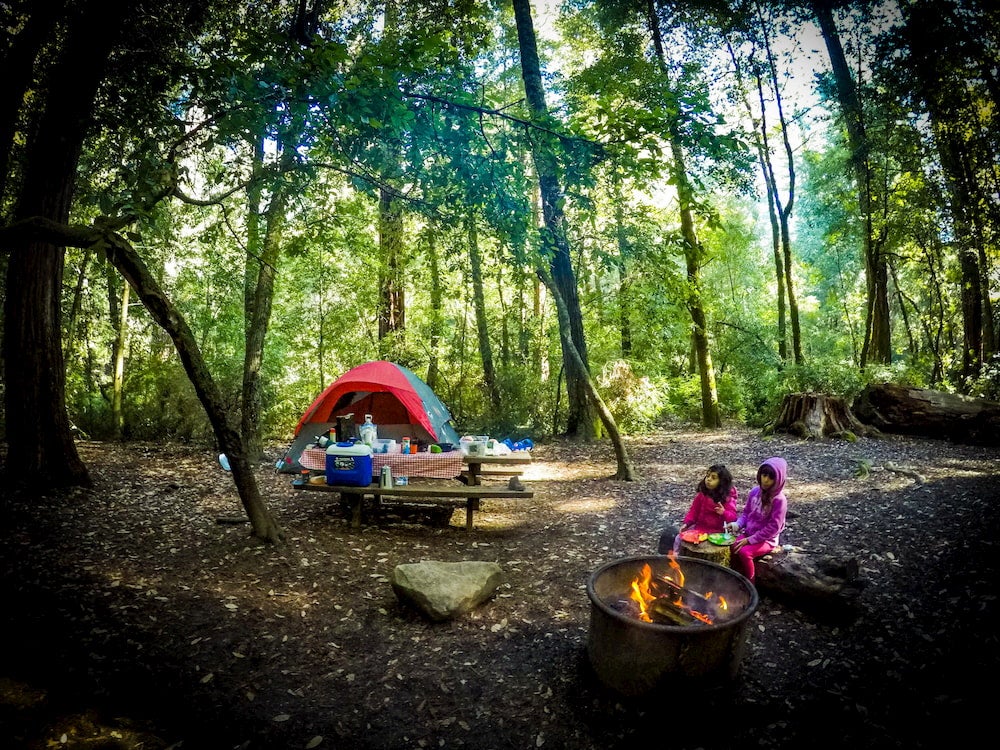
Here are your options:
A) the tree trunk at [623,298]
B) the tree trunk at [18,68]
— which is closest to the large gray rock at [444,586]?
the tree trunk at [18,68]

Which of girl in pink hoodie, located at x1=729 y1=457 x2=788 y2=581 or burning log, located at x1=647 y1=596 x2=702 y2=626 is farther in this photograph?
girl in pink hoodie, located at x1=729 y1=457 x2=788 y2=581

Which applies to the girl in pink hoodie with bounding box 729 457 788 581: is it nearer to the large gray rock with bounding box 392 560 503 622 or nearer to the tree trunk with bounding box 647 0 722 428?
the large gray rock with bounding box 392 560 503 622

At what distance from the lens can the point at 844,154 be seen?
17.3 metres

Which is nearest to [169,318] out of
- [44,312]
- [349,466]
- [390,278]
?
[349,466]

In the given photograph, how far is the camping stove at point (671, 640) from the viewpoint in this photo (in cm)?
276

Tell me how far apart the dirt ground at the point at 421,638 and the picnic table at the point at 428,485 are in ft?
1.35

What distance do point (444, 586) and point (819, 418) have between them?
965 cm

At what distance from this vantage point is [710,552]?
3834mm

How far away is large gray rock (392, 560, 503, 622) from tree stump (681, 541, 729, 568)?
155 cm

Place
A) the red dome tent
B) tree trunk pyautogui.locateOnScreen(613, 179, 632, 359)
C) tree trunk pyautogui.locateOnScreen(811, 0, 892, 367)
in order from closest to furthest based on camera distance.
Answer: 1. the red dome tent
2. tree trunk pyautogui.locateOnScreen(613, 179, 632, 359)
3. tree trunk pyautogui.locateOnScreen(811, 0, 892, 367)

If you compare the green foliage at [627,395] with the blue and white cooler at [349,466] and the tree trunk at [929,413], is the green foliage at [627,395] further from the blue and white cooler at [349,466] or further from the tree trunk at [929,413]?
the blue and white cooler at [349,466]

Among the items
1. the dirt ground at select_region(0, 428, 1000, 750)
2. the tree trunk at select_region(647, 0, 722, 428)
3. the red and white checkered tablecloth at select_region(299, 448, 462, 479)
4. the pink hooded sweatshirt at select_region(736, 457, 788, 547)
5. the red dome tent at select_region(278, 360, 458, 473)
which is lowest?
the dirt ground at select_region(0, 428, 1000, 750)

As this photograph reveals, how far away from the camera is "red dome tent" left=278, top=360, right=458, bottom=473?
8023 mm

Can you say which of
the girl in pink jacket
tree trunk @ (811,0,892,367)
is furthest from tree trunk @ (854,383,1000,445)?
the girl in pink jacket
